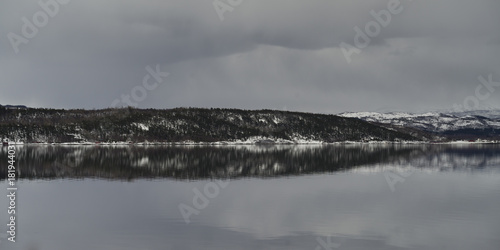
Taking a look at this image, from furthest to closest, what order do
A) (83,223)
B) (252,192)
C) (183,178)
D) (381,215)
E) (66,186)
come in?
(183,178), (66,186), (252,192), (381,215), (83,223)

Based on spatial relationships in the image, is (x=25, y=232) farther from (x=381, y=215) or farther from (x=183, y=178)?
(x=183, y=178)

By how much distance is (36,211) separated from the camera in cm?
5300

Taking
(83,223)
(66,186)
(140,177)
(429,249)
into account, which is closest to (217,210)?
(83,223)

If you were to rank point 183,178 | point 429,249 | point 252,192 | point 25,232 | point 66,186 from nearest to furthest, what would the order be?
point 429,249 < point 25,232 < point 252,192 < point 66,186 < point 183,178

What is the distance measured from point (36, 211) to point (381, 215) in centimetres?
3606

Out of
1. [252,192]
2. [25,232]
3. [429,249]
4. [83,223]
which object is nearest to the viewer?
[429,249]

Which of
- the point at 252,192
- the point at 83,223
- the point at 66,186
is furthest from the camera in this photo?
the point at 66,186

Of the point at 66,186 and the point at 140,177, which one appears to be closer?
the point at 66,186

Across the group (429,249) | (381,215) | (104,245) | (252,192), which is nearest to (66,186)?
(252,192)

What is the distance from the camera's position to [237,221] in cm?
4781

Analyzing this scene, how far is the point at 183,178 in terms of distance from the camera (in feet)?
291

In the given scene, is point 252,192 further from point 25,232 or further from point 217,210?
point 25,232

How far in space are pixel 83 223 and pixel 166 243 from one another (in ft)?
41.1

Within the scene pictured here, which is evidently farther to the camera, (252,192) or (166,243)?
(252,192)
